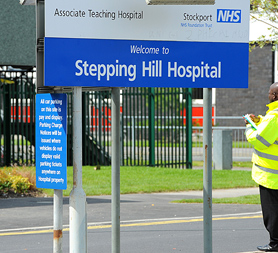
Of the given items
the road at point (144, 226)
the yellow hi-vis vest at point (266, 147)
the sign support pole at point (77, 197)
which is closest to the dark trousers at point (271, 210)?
the yellow hi-vis vest at point (266, 147)

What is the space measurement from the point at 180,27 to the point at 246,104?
2864 cm

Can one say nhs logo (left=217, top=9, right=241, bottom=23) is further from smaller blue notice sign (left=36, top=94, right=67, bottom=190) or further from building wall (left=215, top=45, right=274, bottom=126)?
building wall (left=215, top=45, right=274, bottom=126)

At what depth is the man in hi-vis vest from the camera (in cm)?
757

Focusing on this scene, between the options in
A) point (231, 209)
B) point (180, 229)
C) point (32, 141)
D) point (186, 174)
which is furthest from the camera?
point (32, 141)

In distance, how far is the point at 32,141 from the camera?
1955 centimetres

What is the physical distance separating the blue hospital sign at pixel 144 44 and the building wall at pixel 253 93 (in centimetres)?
2770

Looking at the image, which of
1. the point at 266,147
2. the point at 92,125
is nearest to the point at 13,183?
the point at 92,125

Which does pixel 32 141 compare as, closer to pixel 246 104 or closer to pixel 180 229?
pixel 180 229

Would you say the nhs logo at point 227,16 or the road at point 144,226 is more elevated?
the nhs logo at point 227,16

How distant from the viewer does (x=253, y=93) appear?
3391 centimetres

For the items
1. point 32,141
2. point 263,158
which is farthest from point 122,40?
point 32,141

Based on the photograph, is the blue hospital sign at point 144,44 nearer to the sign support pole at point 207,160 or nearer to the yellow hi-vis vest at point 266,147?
the sign support pole at point 207,160

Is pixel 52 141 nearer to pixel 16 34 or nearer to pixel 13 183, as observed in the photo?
pixel 13 183

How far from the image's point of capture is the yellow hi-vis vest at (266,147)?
7.56m
